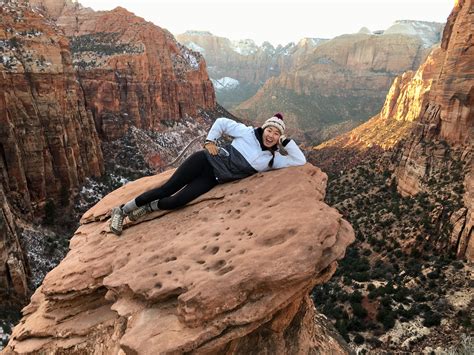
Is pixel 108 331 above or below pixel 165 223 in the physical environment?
below

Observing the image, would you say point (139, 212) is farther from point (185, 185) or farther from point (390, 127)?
point (390, 127)

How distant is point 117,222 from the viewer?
8.39 metres

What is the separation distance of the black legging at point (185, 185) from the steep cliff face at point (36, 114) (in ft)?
80.2

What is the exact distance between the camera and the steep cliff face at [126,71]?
53.4m

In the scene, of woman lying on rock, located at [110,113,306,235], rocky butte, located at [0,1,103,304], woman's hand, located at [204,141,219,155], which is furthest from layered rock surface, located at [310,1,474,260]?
rocky butte, located at [0,1,103,304]

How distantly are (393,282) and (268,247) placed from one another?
21238 mm

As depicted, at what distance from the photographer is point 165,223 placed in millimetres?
8047

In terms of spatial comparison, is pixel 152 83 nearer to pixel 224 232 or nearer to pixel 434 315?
pixel 434 315

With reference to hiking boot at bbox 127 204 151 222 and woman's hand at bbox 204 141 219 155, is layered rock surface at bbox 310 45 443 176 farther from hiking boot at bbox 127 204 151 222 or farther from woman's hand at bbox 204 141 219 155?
hiking boot at bbox 127 204 151 222

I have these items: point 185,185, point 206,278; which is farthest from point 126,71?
point 206,278

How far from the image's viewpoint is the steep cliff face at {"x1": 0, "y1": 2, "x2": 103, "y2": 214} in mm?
29016

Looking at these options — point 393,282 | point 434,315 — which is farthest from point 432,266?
point 434,315

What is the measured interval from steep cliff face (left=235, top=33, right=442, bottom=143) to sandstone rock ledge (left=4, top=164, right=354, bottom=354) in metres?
127

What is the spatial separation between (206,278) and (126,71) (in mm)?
60485
